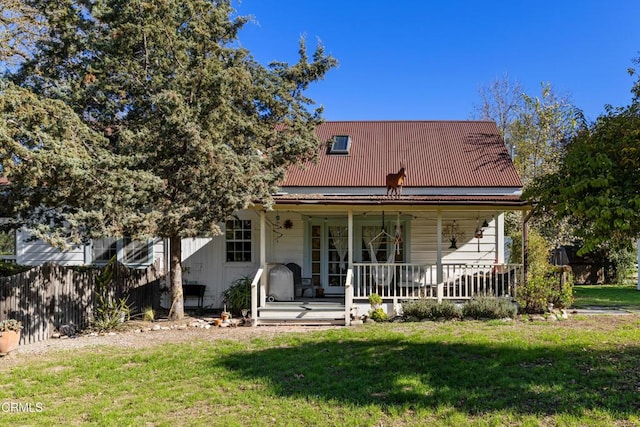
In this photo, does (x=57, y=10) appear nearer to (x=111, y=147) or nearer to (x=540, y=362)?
(x=111, y=147)

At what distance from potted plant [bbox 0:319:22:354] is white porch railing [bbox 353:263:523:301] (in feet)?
22.2

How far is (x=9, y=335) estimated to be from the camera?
289 inches

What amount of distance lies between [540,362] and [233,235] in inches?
335

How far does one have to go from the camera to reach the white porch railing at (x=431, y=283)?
34.5 ft

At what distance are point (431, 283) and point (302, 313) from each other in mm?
3236

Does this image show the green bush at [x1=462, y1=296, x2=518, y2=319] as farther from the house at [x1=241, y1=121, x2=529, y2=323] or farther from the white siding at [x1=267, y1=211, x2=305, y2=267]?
the white siding at [x1=267, y1=211, x2=305, y2=267]

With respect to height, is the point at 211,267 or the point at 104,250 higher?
the point at 104,250

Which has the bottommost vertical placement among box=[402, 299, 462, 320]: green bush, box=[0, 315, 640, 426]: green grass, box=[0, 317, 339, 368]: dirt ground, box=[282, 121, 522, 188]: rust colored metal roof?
box=[0, 317, 339, 368]: dirt ground

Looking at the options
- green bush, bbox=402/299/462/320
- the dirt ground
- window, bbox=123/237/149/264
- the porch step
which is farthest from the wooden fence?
green bush, bbox=402/299/462/320

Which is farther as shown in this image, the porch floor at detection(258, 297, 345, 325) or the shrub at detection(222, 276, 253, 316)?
the shrub at detection(222, 276, 253, 316)

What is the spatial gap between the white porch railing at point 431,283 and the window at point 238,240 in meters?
3.20

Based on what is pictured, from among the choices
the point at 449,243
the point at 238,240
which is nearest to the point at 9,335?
the point at 238,240

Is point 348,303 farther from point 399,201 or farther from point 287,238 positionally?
point 287,238

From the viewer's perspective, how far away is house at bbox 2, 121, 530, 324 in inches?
416
